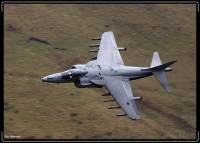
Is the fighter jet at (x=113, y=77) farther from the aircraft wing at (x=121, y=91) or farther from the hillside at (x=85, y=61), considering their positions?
the hillside at (x=85, y=61)

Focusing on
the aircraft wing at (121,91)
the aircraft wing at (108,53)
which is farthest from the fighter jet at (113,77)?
the aircraft wing at (108,53)

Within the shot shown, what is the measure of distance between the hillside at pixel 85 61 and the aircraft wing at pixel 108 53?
802 centimetres

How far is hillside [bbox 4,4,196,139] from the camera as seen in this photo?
221 feet

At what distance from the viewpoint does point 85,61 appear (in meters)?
83.2

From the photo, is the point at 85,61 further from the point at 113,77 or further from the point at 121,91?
the point at 121,91

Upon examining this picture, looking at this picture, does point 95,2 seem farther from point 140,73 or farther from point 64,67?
point 140,73

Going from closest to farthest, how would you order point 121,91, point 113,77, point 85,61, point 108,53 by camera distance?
point 121,91, point 113,77, point 108,53, point 85,61

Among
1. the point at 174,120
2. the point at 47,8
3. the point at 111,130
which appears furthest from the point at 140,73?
the point at 47,8

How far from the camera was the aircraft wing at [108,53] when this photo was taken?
211ft

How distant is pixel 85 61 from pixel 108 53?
18081mm

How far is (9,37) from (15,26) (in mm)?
3293

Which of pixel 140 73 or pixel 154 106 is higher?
pixel 140 73

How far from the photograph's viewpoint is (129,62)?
278 feet

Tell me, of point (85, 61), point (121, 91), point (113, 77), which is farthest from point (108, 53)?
point (85, 61)
